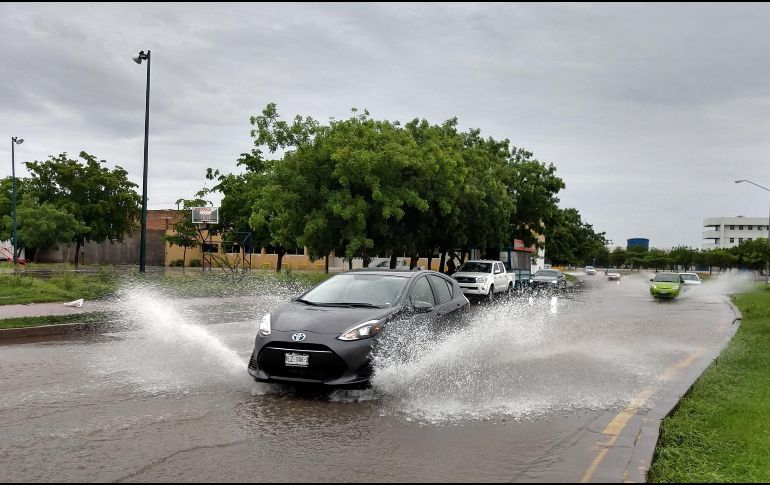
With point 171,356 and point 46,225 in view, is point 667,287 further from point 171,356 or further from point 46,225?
point 46,225

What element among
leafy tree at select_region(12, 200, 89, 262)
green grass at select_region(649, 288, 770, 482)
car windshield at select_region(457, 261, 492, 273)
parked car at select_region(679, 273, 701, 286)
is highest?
leafy tree at select_region(12, 200, 89, 262)

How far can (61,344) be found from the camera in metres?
11.6

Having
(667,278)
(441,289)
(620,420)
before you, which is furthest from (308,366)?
(667,278)

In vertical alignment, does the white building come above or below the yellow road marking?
above

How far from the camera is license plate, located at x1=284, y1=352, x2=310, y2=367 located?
7.23 m

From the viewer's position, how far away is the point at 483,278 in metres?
27.4

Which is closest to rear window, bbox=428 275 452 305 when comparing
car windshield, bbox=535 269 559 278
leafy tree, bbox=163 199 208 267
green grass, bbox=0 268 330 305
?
green grass, bbox=0 268 330 305

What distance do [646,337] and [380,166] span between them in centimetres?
1421

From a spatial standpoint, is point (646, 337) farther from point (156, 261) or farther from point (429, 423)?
point (156, 261)

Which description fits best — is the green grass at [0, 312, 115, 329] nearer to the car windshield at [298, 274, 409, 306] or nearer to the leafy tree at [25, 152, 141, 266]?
the car windshield at [298, 274, 409, 306]

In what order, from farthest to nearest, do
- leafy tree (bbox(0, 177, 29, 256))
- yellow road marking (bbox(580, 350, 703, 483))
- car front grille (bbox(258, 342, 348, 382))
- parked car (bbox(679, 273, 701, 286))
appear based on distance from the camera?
A: leafy tree (bbox(0, 177, 29, 256)) → parked car (bbox(679, 273, 701, 286)) → car front grille (bbox(258, 342, 348, 382)) → yellow road marking (bbox(580, 350, 703, 483))

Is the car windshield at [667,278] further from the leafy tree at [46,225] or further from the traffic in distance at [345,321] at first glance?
the leafy tree at [46,225]

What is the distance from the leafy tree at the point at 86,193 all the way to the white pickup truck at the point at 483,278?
36.1 m

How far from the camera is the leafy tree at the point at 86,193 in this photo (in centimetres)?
5322
